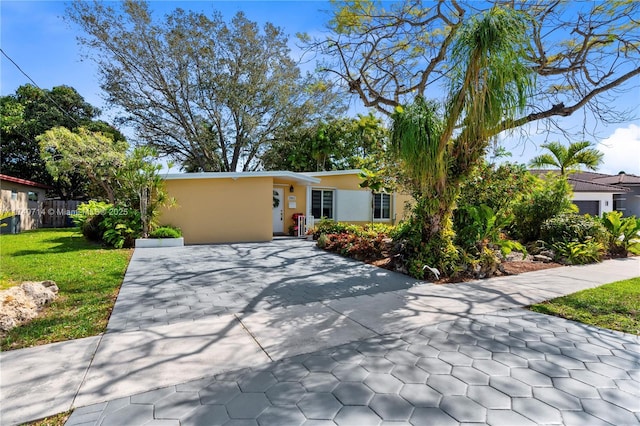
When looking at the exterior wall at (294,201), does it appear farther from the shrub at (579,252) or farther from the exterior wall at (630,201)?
the exterior wall at (630,201)

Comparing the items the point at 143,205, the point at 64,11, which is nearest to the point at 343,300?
the point at 143,205

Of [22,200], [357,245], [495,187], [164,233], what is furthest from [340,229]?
[22,200]

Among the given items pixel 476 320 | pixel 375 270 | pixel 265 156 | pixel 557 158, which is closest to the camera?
pixel 476 320

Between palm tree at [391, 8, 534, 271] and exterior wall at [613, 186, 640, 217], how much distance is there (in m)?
24.1

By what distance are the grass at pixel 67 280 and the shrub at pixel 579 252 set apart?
1086 cm

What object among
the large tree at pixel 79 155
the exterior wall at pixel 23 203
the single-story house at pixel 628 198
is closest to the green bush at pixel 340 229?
the large tree at pixel 79 155

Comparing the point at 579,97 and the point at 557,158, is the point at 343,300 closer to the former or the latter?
the point at 579,97

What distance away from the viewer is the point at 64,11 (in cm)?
1515

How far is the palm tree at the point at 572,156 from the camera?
1246 centimetres

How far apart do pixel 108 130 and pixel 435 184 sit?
77.6 ft

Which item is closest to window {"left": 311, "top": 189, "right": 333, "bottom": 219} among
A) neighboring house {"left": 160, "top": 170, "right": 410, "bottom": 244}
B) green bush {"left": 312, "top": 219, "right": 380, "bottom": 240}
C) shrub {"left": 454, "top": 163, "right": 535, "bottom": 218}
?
neighboring house {"left": 160, "top": 170, "right": 410, "bottom": 244}

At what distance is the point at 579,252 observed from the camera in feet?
28.9

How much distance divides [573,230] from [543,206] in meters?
1.31

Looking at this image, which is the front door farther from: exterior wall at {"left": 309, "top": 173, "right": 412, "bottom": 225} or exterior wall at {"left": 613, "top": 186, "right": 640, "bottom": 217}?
exterior wall at {"left": 613, "top": 186, "right": 640, "bottom": 217}
